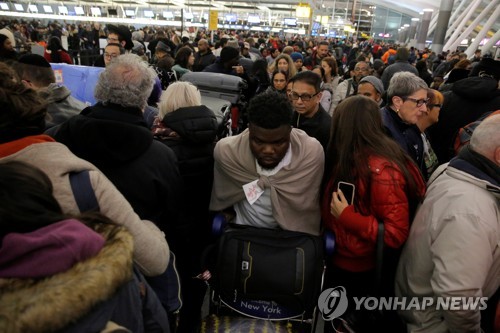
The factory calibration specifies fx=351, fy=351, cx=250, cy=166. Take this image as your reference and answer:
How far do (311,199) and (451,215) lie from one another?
807 mm

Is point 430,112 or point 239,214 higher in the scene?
point 430,112

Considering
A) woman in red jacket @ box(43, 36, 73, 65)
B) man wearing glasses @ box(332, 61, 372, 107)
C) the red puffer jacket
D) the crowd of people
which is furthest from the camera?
woman in red jacket @ box(43, 36, 73, 65)

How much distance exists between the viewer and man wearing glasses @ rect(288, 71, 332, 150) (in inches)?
129

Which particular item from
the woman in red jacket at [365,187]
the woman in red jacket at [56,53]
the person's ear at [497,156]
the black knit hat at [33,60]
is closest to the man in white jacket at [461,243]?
the person's ear at [497,156]

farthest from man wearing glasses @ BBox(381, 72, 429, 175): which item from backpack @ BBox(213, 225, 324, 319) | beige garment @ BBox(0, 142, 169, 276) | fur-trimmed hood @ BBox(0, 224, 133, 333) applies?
fur-trimmed hood @ BBox(0, 224, 133, 333)

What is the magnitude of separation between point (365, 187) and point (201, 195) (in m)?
1.20

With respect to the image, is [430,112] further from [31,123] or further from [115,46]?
[115,46]

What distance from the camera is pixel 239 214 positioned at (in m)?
2.35

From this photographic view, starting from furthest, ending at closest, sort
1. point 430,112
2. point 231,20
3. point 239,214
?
point 231,20 < point 430,112 < point 239,214

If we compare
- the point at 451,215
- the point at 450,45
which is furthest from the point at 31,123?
the point at 450,45

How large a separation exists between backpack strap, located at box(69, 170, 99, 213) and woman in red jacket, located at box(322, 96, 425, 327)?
135 centimetres

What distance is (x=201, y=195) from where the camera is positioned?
2.65 m

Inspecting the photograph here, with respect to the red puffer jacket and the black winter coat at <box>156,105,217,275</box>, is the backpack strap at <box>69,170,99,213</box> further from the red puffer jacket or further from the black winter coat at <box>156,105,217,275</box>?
the red puffer jacket

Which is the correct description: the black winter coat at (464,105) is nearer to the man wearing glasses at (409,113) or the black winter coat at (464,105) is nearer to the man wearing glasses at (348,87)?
the man wearing glasses at (409,113)
